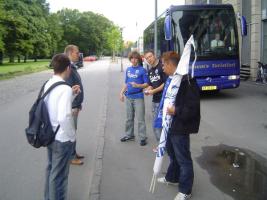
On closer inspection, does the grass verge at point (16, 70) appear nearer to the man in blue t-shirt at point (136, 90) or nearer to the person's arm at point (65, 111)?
the man in blue t-shirt at point (136, 90)

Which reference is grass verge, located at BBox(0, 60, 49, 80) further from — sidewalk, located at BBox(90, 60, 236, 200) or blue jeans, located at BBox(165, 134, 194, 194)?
blue jeans, located at BBox(165, 134, 194, 194)

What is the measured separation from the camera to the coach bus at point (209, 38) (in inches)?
530

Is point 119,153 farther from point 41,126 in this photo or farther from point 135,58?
point 41,126

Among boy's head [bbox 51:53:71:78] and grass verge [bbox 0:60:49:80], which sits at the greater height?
boy's head [bbox 51:53:71:78]

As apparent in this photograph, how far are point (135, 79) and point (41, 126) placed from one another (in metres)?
3.53

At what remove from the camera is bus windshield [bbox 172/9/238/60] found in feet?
44.1

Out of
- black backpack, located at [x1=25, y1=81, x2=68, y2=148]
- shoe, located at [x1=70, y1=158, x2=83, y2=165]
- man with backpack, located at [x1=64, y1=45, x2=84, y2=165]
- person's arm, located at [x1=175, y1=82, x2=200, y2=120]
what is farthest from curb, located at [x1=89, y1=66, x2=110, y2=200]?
person's arm, located at [x1=175, y1=82, x2=200, y2=120]

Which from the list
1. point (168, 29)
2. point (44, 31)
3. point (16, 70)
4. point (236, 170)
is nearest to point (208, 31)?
point (168, 29)

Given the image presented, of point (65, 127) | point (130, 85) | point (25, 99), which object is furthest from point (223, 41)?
point (65, 127)

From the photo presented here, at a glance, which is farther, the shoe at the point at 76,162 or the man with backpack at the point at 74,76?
the shoe at the point at 76,162

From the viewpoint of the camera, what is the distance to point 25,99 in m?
16.2

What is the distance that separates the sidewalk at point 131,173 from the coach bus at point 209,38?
15.8 feet

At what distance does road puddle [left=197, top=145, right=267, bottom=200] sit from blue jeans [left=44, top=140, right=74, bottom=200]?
2.15 metres

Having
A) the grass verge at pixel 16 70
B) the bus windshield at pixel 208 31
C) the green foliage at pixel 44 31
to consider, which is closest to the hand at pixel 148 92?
the bus windshield at pixel 208 31
